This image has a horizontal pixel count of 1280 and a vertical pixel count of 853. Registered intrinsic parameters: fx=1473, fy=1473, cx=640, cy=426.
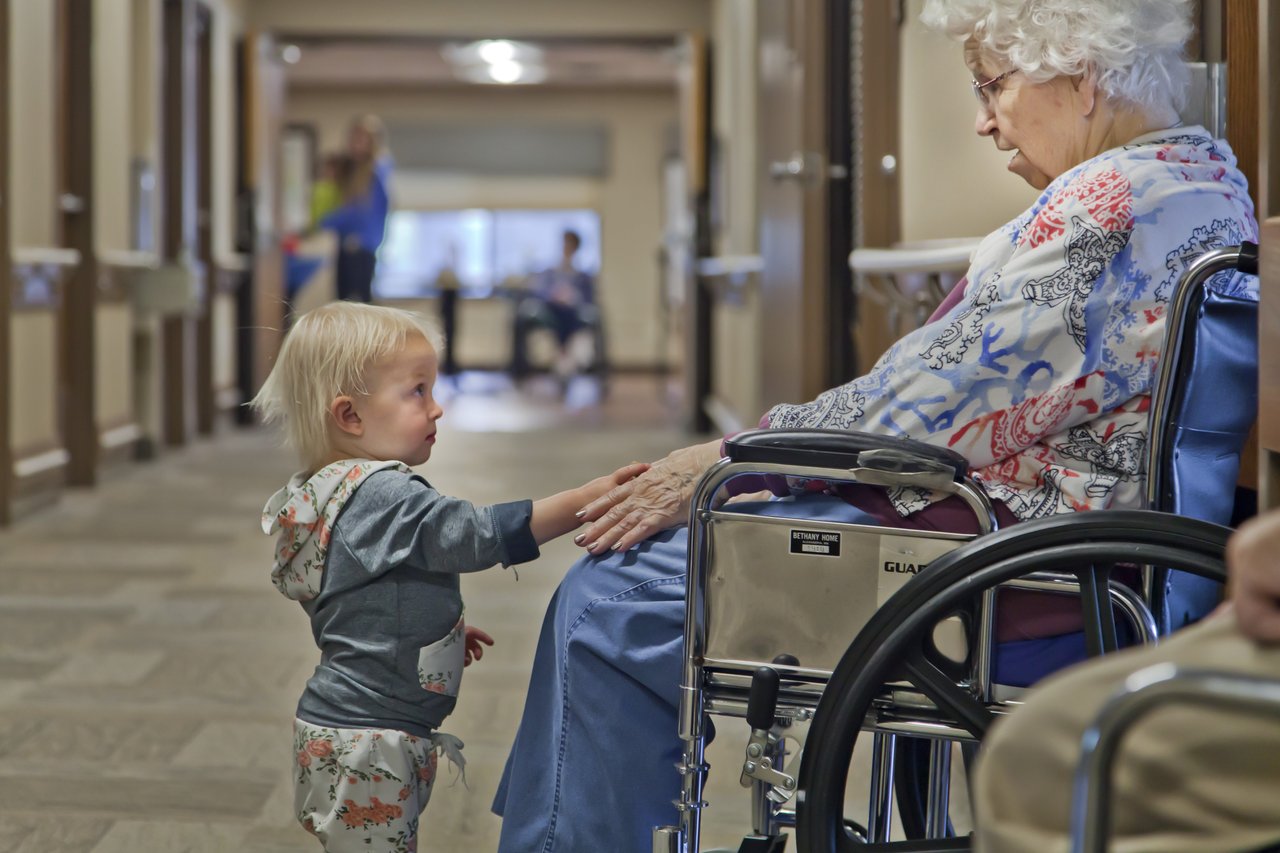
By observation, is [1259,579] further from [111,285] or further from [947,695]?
[111,285]

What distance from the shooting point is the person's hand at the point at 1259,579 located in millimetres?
811

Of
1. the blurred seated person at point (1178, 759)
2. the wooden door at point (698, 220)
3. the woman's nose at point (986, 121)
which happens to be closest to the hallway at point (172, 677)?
the woman's nose at point (986, 121)

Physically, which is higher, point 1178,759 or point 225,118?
point 225,118

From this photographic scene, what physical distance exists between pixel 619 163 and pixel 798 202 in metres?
11.5

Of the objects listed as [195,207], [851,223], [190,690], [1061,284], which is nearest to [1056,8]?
[1061,284]

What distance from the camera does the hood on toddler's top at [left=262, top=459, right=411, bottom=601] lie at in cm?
155

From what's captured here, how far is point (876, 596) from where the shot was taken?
130cm

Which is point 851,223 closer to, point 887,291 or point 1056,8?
point 887,291

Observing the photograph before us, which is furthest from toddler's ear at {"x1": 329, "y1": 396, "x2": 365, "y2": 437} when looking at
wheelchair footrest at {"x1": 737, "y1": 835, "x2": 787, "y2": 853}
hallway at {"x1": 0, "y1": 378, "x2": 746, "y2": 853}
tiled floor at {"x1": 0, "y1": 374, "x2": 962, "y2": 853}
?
tiled floor at {"x1": 0, "y1": 374, "x2": 962, "y2": 853}

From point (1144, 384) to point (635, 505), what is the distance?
1.64 feet

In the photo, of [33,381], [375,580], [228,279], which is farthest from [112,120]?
[375,580]

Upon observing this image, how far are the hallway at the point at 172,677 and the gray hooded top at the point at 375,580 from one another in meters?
0.21

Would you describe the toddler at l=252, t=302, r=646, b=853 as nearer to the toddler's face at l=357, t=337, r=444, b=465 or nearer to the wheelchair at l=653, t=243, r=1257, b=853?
the toddler's face at l=357, t=337, r=444, b=465

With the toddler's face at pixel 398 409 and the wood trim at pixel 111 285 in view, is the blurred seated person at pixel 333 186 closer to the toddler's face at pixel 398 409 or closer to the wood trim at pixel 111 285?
the wood trim at pixel 111 285
